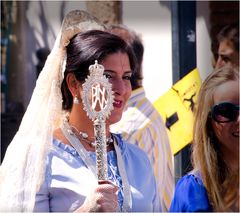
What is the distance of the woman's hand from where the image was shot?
182 cm

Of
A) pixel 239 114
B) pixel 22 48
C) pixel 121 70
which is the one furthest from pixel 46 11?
pixel 239 114

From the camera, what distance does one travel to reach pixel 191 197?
1948mm

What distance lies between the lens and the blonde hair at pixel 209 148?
195cm

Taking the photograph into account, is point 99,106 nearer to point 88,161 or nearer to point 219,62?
point 88,161

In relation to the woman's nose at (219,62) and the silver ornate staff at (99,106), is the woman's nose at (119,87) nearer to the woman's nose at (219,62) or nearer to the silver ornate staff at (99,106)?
the silver ornate staff at (99,106)

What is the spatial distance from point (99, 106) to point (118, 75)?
24cm

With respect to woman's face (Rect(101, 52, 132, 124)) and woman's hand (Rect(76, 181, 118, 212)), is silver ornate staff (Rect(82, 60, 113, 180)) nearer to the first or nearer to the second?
woman's hand (Rect(76, 181, 118, 212))

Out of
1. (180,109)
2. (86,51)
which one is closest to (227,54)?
(180,109)

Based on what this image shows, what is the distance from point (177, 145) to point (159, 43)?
492mm

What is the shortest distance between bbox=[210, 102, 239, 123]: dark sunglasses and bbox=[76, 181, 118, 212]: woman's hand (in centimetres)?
39

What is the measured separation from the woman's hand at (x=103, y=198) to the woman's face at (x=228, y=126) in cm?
37

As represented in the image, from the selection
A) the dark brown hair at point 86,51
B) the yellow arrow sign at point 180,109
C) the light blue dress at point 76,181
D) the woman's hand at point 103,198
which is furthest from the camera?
the yellow arrow sign at point 180,109

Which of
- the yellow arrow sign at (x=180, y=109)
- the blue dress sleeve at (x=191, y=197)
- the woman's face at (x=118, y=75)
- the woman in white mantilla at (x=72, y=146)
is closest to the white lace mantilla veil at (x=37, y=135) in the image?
the woman in white mantilla at (x=72, y=146)

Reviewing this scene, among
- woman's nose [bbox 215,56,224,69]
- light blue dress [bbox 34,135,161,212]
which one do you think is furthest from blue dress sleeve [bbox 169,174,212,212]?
woman's nose [bbox 215,56,224,69]
